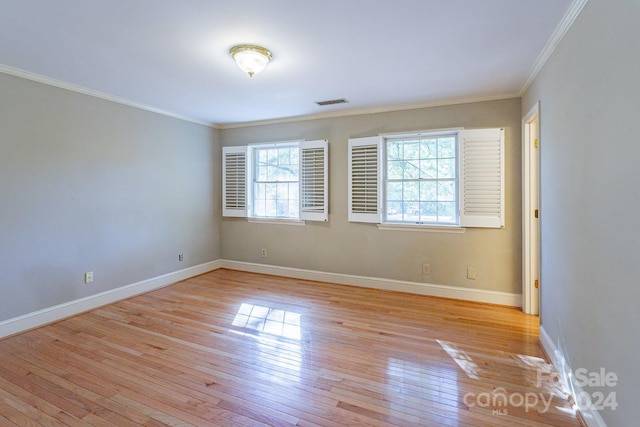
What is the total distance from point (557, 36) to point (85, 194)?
4690 millimetres

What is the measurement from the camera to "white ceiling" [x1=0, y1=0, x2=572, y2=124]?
195 cm

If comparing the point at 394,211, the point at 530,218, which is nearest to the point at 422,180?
the point at 394,211

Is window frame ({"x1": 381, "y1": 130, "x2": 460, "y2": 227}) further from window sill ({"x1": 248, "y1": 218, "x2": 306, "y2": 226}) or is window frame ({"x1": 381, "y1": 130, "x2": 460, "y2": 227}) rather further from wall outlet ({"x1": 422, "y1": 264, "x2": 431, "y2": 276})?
window sill ({"x1": 248, "y1": 218, "x2": 306, "y2": 226})

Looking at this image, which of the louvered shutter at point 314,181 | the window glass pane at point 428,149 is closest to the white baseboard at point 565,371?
the window glass pane at point 428,149

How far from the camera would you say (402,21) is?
2.08 m

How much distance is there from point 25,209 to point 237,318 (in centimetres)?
233

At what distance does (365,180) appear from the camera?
4219 mm

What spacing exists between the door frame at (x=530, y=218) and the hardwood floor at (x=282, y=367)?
24cm

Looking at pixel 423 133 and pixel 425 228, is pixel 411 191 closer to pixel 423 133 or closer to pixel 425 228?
pixel 425 228

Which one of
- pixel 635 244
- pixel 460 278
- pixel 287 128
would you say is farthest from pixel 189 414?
pixel 287 128

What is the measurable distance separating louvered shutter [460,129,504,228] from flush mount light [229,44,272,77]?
8.24 feet

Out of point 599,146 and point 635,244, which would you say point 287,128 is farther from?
point 635,244

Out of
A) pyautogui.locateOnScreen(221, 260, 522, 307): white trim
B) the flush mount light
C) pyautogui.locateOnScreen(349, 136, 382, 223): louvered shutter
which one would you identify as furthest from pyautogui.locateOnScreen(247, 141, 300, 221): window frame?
the flush mount light

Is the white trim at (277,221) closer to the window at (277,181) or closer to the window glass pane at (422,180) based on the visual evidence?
the window at (277,181)
